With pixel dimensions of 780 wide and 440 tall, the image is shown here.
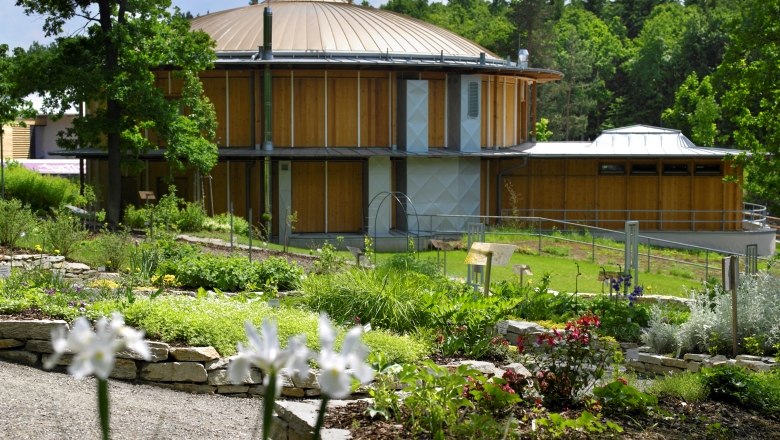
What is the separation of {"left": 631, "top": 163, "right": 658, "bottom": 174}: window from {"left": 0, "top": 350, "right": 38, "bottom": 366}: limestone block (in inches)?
1139

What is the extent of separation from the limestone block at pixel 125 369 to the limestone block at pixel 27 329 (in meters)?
0.81

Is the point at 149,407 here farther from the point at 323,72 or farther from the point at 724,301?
the point at 323,72

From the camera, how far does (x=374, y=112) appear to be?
3428 cm

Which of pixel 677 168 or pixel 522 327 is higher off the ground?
pixel 677 168

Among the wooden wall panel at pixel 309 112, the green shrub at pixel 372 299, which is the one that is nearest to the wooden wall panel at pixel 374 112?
the wooden wall panel at pixel 309 112

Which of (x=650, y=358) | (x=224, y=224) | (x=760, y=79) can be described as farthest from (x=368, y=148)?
(x=650, y=358)

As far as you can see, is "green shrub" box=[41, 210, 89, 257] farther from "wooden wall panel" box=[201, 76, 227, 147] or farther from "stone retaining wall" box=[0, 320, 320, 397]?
"wooden wall panel" box=[201, 76, 227, 147]

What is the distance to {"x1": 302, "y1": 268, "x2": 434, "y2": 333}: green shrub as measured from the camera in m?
12.2

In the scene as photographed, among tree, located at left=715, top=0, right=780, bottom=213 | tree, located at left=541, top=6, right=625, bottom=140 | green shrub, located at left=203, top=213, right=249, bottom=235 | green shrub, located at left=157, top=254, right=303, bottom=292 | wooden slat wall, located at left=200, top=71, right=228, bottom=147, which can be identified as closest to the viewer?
green shrub, located at left=157, top=254, right=303, bottom=292

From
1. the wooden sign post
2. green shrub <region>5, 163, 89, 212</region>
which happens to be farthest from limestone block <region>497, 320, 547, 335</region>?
green shrub <region>5, 163, 89, 212</region>

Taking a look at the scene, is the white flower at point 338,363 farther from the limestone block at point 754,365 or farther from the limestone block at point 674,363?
the limestone block at point 674,363

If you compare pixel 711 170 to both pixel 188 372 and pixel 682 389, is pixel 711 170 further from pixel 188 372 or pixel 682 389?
pixel 188 372

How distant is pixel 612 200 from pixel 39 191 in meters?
19.0

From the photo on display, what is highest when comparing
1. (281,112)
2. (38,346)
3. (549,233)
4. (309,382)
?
(281,112)
